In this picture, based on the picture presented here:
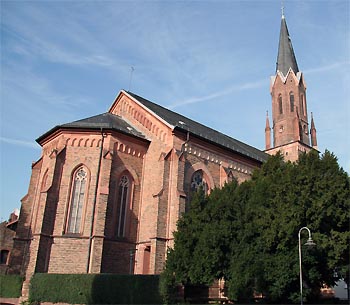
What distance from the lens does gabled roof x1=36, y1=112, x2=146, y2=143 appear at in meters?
24.5

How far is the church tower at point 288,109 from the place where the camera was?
43.8 m

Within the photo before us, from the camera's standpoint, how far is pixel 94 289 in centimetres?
1866

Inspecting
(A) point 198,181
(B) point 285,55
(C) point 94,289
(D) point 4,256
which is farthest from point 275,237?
(B) point 285,55

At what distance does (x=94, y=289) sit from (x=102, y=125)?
11.1 m

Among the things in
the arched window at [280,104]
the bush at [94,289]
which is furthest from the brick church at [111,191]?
the arched window at [280,104]

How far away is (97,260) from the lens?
68.8ft

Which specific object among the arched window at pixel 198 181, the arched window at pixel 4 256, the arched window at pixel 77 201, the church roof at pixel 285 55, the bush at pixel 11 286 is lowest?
the bush at pixel 11 286

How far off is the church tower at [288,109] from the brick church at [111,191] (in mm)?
18283

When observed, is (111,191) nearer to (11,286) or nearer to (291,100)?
(11,286)

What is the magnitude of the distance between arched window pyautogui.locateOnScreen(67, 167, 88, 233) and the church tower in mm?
27680

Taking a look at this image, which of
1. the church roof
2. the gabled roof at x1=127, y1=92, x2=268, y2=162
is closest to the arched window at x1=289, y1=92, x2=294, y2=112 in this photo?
the church roof

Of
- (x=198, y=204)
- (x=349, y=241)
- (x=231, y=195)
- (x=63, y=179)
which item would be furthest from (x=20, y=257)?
(x=349, y=241)

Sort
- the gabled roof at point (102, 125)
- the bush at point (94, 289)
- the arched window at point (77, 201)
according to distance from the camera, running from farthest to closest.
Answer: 1. the gabled roof at point (102, 125)
2. the arched window at point (77, 201)
3. the bush at point (94, 289)

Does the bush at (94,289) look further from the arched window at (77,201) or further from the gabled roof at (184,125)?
the gabled roof at (184,125)
